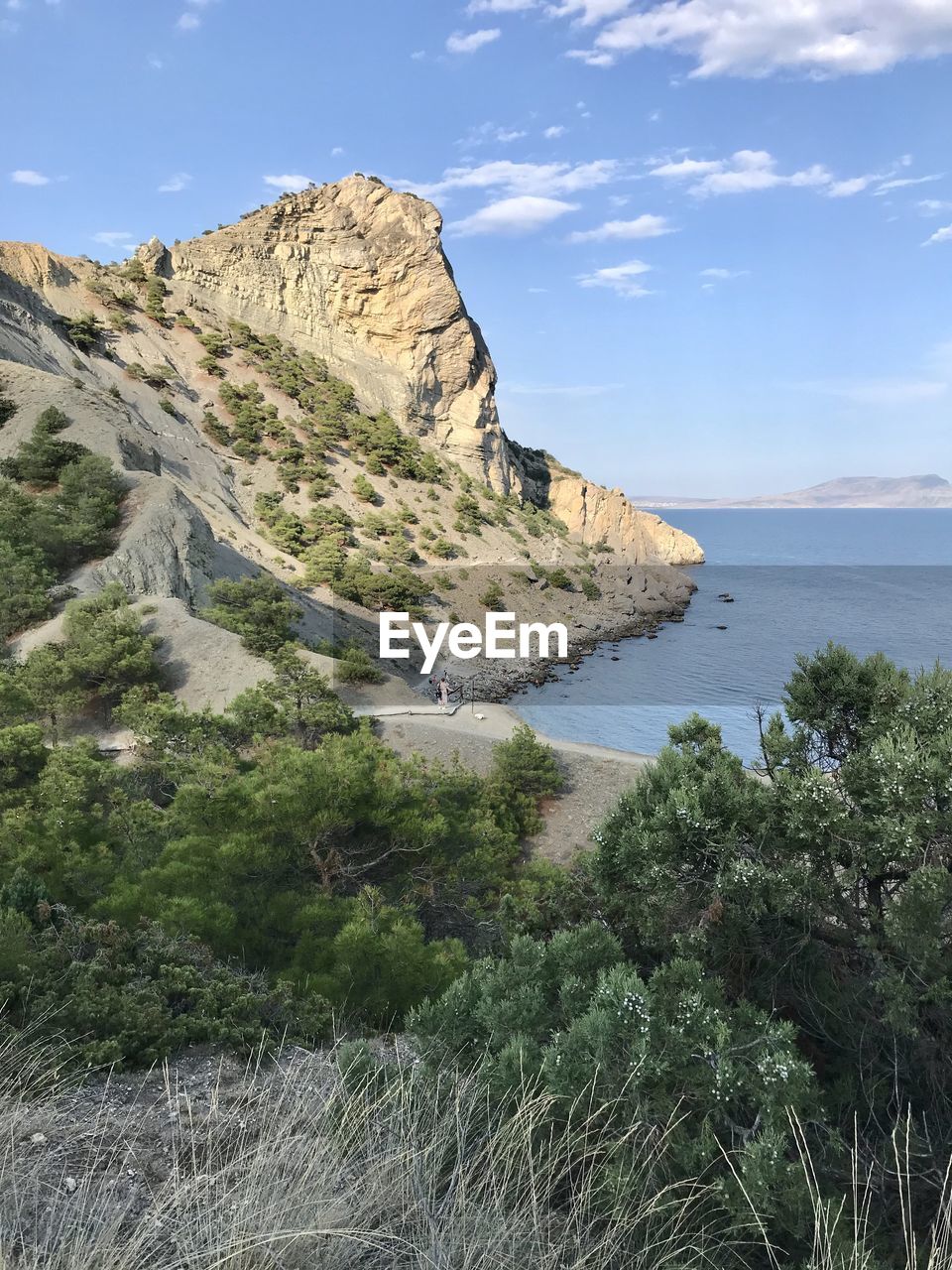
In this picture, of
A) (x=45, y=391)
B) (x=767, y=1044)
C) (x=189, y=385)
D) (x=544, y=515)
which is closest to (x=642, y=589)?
(x=544, y=515)

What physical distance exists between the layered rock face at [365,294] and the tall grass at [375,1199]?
65.9 m

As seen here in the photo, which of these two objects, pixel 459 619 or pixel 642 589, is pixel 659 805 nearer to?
pixel 459 619

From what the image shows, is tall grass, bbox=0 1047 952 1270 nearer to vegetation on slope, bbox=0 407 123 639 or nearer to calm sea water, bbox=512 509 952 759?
calm sea water, bbox=512 509 952 759

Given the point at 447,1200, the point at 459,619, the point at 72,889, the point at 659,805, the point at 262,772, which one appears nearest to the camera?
the point at 447,1200

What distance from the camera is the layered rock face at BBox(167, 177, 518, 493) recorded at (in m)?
67.1

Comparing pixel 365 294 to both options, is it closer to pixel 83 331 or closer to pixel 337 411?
pixel 337 411

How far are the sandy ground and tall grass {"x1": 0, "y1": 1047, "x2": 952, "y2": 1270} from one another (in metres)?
14.5

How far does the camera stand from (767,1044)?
15.4ft

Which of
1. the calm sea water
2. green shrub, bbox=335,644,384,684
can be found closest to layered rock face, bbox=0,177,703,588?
the calm sea water

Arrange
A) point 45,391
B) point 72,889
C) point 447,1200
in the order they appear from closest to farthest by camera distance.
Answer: point 447,1200 < point 72,889 < point 45,391

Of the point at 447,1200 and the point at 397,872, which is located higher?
the point at 447,1200

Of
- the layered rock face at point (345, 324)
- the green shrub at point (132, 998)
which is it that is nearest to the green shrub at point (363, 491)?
the layered rock face at point (345, 324)

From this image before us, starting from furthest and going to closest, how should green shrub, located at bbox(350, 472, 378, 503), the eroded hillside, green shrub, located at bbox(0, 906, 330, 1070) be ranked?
green shrub, located at bbox(350, 472, 378, 503)
the eroded hillside
green shrub, located at bbox(0, 906, 330, 1070)

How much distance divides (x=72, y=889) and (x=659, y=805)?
30.9ft
